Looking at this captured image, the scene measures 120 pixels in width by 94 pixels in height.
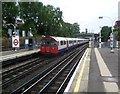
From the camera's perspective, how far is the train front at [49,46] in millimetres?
37156

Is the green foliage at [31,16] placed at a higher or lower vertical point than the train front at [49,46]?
higher

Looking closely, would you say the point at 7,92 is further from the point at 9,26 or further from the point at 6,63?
the point at 9,26

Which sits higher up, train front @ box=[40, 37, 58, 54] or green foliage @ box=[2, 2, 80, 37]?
green foliage @ box=[2, 2, 80, 37]

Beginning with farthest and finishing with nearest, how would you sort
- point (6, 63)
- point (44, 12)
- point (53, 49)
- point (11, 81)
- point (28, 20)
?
point (44, 12), point (28, 20), point (53, 49), point (6, 63), point (11, 81)

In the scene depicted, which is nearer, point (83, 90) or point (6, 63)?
point (83, 90)

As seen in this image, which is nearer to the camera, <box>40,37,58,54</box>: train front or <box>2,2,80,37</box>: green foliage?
<box>40,37,58,54</box>: train front

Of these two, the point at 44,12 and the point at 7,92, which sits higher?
the point at 44,12

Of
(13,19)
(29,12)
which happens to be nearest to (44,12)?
(29,12)

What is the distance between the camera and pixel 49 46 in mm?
37625

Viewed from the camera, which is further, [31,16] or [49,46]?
[31,16]

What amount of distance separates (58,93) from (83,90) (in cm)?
172

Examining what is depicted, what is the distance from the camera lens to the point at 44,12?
276ft

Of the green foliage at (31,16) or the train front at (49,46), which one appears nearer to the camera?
the train front at (49,46)

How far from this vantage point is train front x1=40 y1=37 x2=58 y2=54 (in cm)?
3716
